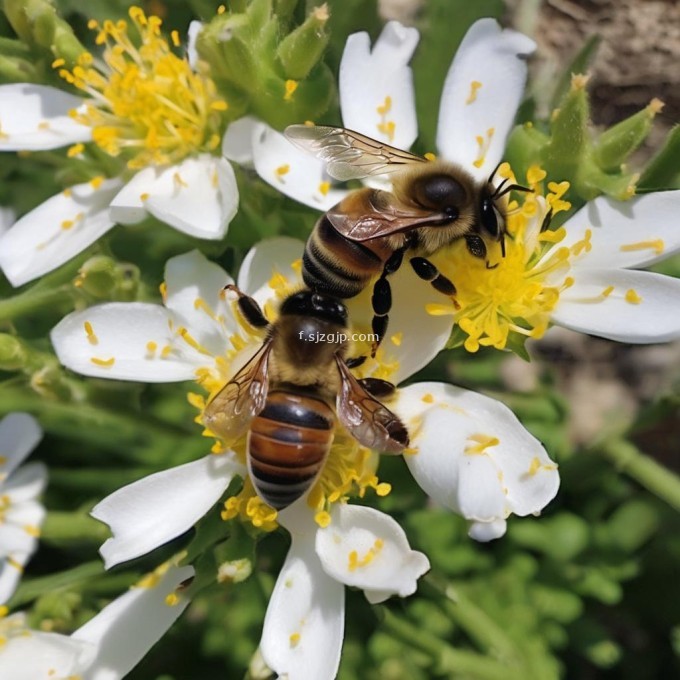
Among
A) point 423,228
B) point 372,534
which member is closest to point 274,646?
point 372,534

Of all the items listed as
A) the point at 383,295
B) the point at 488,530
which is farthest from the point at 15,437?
the point at 488,530

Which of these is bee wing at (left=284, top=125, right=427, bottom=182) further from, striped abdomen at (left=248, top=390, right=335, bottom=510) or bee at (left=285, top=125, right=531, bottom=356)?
striped abdomen at (left=248, top=390, right=335, bottom=510)

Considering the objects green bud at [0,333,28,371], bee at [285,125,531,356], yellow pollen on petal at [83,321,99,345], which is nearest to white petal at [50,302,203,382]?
yellow pollen on petal at [83,321,99,345]

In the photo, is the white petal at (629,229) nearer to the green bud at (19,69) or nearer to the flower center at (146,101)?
the flower center at (146,101)

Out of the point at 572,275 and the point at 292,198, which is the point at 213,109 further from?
the point at 572,275

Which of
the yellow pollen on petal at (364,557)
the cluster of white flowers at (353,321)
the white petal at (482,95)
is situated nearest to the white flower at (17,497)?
the cluster of white flowers at (353,321)

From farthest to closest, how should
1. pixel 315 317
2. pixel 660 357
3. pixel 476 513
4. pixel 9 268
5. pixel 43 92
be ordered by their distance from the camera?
pixel 660 357 < pixel 43 92 < pixel 9 268 < pixel 315 317 < pixel 476 513

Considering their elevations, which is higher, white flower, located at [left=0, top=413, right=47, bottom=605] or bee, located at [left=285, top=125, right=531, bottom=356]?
bee, located at [left=285, top=125, right=531, bottom=356]
